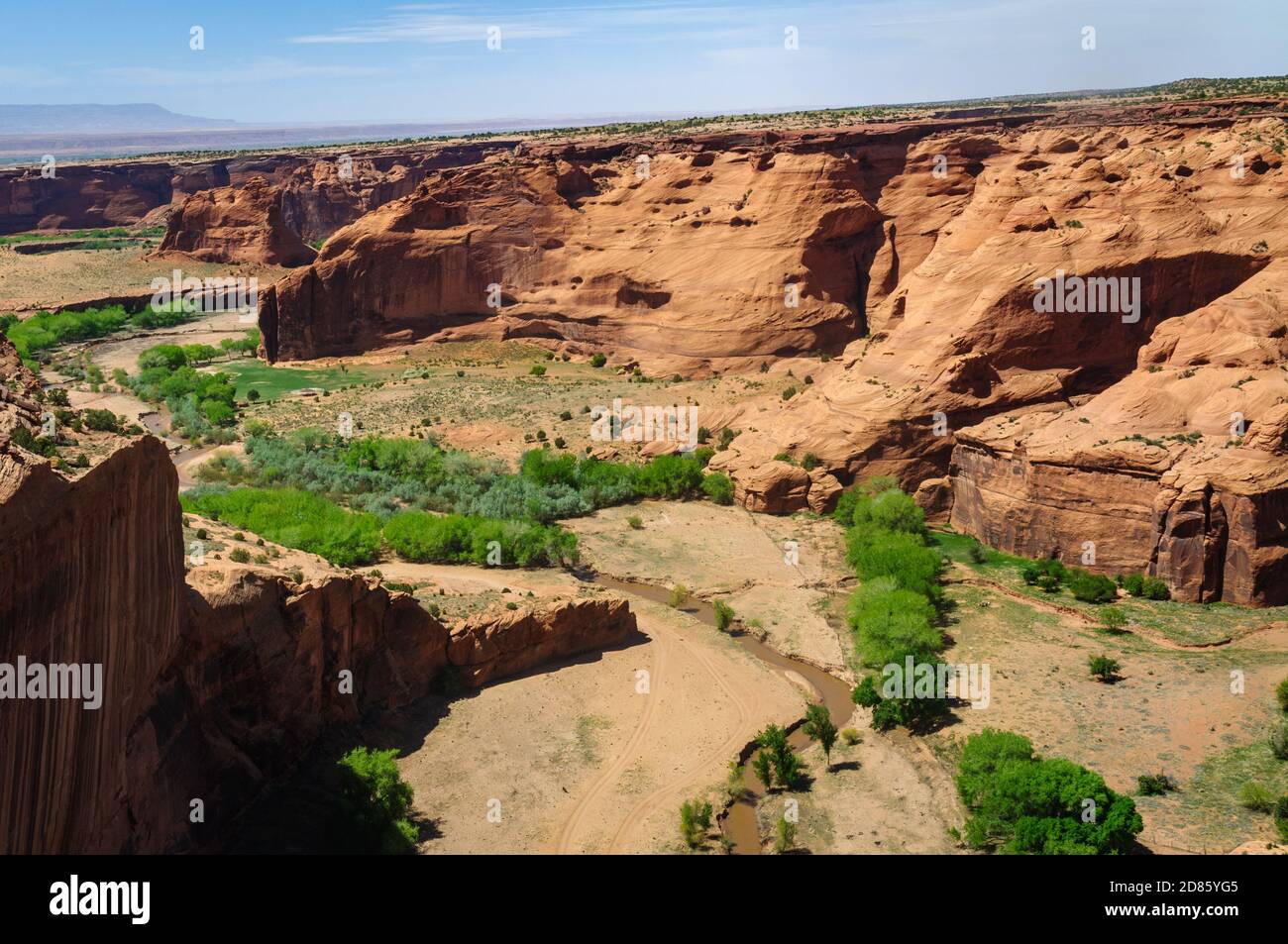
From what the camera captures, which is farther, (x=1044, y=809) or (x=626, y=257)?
(x=626, y=257)

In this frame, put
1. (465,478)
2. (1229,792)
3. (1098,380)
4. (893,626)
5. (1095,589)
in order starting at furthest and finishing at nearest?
(465,478), (1098,380), (1095,589), (893,626), (1229,792)

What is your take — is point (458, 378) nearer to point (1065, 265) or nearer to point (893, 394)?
point (893, 394)

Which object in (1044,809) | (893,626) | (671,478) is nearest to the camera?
(1044,809)

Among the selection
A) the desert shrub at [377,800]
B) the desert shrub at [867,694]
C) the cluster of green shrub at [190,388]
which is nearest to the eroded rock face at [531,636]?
the desert shrub at [377,800]

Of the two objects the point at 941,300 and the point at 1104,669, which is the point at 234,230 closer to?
the point at 941,300

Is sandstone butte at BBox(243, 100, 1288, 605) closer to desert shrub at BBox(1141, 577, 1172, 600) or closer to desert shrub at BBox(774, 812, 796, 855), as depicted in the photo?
desert shrub at BBox(1141, 577, 1172, 600)

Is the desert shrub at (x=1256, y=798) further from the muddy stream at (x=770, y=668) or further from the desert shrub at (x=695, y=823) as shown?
the desert shrub at (x=695, y=823)

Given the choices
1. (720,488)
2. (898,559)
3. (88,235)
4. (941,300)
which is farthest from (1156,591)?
(88,235)

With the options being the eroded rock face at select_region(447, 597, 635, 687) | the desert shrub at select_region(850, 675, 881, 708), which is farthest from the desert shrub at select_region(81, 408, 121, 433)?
the desert shrub at select_region(850, 675, 881, 708)
